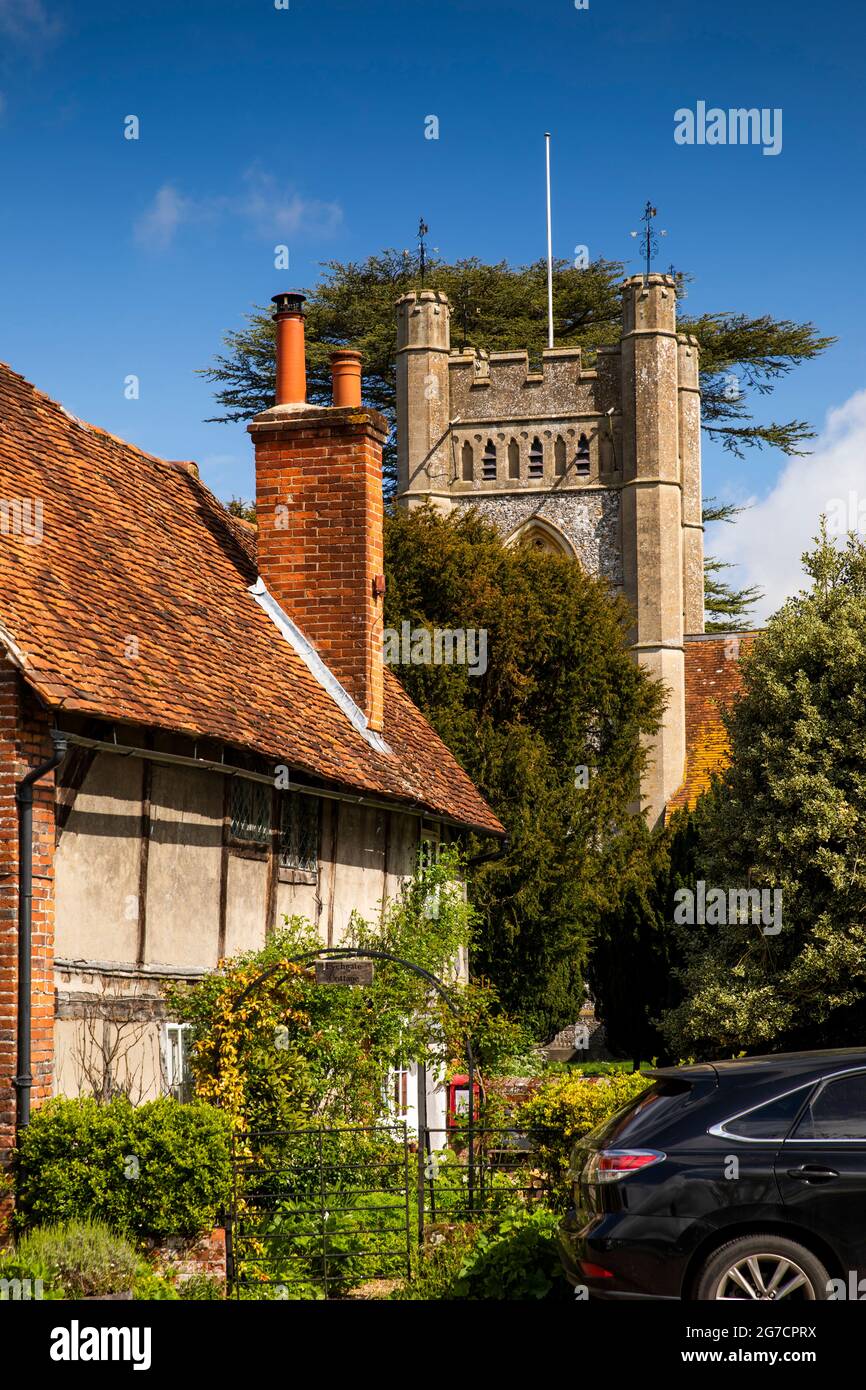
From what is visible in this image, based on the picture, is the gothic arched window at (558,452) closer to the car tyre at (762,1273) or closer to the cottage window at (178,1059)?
the cottage window at (178,1059)

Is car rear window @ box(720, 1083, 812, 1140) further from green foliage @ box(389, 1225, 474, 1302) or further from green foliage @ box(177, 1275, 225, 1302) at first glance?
green foliage @ box(177, 1275, 225, 1302)

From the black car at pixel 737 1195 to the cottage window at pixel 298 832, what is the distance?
281 inches

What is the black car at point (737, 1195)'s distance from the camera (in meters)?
8.36

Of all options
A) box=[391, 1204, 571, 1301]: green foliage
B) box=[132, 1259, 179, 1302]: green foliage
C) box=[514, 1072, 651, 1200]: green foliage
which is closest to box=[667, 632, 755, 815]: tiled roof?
box=[514, 1072, 651, 1200]: green foliage

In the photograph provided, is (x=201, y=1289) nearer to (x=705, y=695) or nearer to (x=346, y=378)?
(x=346, y=378)

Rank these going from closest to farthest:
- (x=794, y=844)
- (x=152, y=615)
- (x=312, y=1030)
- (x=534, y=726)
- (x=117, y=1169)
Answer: (x=117, y=1169) → (x=312, y=1030) → (x=152, y=615) → (x=794, y=844) → (x=534, y=726)

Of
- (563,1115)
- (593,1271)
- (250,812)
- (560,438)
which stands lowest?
(593,1271)

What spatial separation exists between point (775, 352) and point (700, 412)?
3.30 metres

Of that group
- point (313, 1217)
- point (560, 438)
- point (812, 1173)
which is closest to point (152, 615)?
point (313, 1217)

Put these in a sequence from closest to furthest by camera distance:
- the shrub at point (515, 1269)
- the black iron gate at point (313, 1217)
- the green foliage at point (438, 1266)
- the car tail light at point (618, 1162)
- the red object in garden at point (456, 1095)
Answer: the car tail light at point (618, 1162) → the shrub at point (515, 1269) → the green foliage at point (438, 1266) → the black iron gate at point (313, 1217) → the red object in garden at point (456, 1095)

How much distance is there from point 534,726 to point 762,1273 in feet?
71.1

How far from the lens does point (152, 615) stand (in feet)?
48.5

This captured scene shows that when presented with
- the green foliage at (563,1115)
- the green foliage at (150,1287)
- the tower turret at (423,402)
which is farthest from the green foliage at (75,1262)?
the tower turret at (423,402)
